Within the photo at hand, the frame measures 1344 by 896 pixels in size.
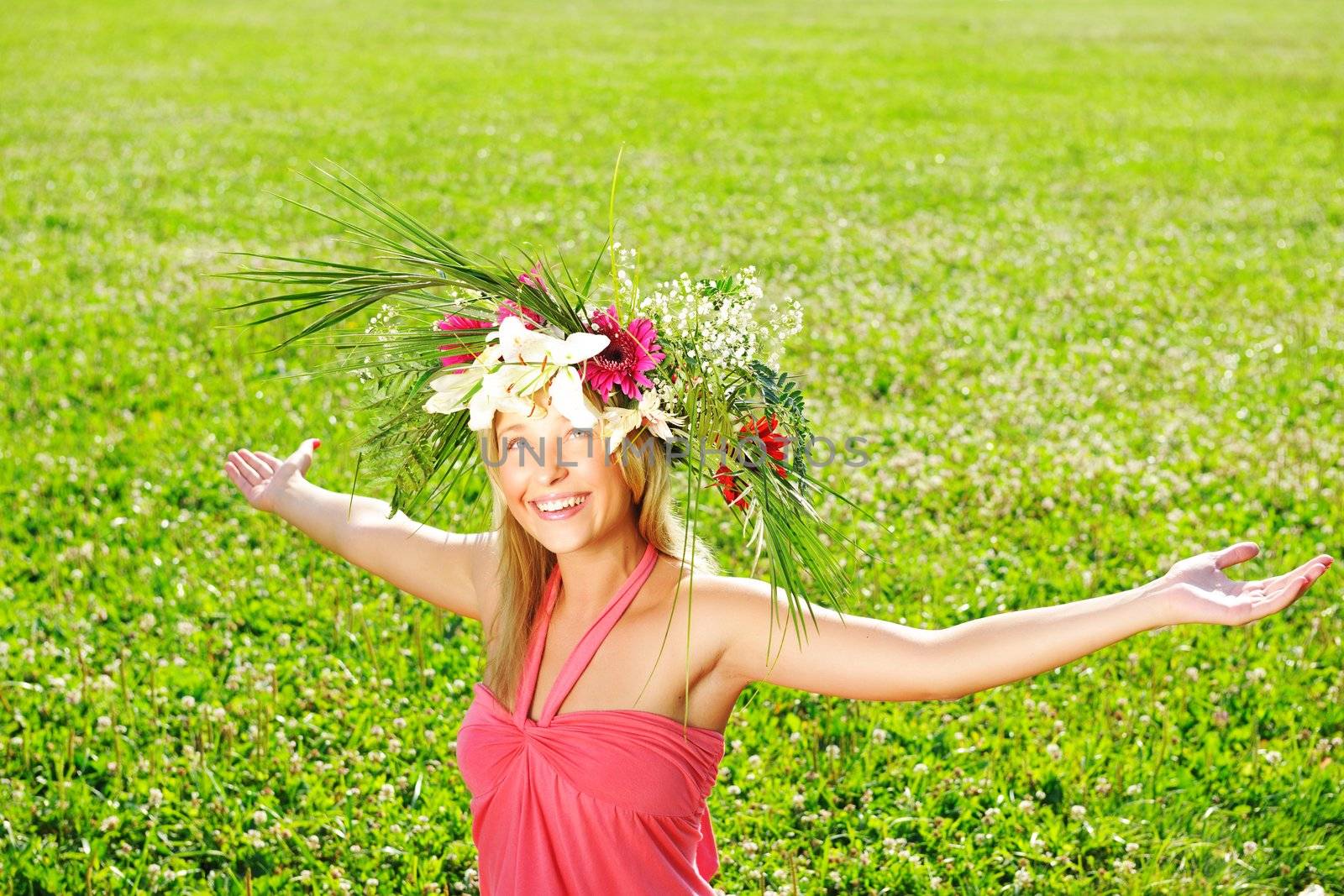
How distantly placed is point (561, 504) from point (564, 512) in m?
0.02

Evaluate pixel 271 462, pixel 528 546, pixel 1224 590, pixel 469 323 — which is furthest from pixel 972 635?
pixel 271 462

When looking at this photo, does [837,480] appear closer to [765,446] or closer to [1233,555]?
[765,446]

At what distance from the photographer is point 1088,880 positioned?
15.4ft

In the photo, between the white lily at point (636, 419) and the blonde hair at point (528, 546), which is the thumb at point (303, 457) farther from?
the white lily at point (636, 419)

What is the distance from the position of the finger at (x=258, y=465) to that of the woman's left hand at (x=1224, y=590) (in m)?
2.66

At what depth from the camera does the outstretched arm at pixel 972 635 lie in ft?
9.61

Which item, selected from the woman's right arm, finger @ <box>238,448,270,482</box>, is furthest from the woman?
finger @ <box>238,448,270,482</box>

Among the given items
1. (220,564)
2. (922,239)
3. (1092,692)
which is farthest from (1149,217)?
(220,564)

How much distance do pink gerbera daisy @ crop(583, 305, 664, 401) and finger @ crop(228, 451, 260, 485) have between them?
1.59 m

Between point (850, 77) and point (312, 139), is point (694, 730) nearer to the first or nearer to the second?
point (312, 139)

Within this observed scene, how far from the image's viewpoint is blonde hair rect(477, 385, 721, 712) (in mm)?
3350

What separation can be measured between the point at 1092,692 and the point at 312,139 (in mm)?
15338

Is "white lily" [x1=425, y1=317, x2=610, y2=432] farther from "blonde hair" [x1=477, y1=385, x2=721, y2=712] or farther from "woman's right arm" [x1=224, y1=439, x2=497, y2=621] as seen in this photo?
"woman's right arm" [x1=224, y1=439, x2=497, y2=621]

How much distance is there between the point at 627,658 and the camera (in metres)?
3.35
